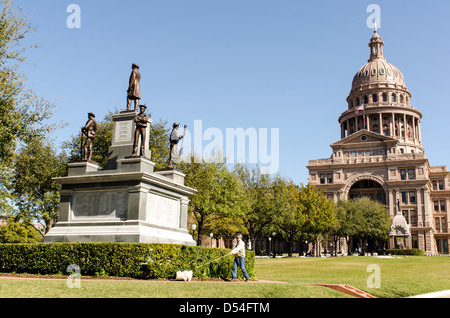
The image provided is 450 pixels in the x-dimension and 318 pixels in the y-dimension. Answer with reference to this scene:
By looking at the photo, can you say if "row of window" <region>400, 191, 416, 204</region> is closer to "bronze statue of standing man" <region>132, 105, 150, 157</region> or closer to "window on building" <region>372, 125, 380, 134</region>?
"window on building" <region>372, 125, 380, 134</region>

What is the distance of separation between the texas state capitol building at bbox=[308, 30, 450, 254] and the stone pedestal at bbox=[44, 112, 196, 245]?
245 ft

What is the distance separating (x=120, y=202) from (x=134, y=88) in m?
5.76

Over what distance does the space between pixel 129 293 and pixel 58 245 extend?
7.37 m

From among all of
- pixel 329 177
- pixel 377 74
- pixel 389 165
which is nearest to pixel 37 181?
pixel 329 177

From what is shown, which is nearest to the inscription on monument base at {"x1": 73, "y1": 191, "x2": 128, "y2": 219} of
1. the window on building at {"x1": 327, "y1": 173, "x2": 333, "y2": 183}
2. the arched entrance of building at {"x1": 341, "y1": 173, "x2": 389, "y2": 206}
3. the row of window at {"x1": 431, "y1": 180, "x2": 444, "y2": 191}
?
the arched entrance of building at {"x1": 341, "y1": 173, "x2": 389, "y2": 206}

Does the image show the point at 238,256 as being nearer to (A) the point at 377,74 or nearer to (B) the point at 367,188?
Result: (B) the point at 367,188

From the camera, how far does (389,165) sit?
331 feet

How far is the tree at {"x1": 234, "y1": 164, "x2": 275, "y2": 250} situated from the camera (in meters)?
56.0
